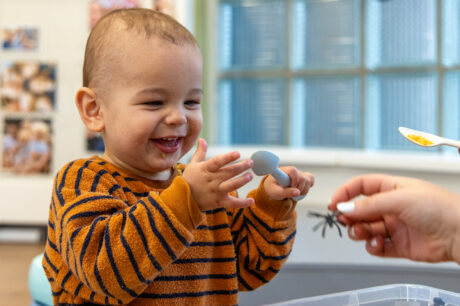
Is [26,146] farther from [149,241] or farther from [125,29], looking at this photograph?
[149,241]

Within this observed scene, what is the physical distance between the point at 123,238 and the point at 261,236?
27 centimetres

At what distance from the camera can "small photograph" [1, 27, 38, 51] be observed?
101 inches

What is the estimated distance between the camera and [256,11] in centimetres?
266

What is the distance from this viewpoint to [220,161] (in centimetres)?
58

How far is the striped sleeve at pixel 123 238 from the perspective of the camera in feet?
1.90

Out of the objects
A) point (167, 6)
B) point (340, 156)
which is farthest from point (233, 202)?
point (167, 6)

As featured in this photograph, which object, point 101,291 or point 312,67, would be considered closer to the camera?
point 101,291

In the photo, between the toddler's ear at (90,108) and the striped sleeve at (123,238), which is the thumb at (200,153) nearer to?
the striped sleeve at (123,238)

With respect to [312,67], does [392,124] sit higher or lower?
lower

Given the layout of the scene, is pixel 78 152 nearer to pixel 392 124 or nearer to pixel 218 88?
pixel 218 88

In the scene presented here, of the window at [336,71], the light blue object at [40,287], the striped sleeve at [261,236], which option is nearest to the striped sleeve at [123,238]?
the striped sleeve at [261,236]

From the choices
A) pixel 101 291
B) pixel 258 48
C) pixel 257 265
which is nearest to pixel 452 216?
pixel 257 265

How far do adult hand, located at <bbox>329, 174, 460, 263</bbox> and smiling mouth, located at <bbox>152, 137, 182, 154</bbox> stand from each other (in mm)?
230

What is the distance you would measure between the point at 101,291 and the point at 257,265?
29cm
